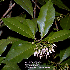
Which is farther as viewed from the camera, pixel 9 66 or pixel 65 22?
pixel 65 22

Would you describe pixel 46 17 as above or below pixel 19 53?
above

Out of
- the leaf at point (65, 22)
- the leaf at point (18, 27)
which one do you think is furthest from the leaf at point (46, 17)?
the leaf at point (65, 22)

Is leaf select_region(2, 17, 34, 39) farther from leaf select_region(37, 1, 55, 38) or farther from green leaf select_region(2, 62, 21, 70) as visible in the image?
green leaf select_region(2, 62, 21, 70)

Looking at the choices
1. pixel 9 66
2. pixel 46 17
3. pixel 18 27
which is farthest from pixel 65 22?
pixel 9 66

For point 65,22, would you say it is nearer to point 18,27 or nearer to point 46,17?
point 46,17

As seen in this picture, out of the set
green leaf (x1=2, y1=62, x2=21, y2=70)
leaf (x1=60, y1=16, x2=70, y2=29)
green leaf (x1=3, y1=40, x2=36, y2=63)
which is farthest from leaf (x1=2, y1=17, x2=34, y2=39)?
leaf (x1=60, y1=16, x2=70, y2=29)

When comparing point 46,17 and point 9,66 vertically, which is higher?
point 46,17

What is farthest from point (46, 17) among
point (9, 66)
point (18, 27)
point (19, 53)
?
point (9, 66)

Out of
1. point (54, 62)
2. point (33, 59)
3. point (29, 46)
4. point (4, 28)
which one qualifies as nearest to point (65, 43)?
point (54, 62)

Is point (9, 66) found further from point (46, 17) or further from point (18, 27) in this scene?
point (46, 17)

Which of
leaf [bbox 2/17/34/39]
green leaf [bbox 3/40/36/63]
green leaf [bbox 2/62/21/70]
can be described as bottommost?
green leaf [bbox 2/62/21/70]

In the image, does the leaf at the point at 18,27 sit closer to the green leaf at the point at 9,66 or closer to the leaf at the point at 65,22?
the green leaf at the point at 9,66
